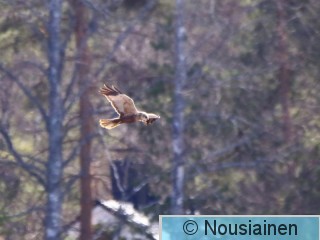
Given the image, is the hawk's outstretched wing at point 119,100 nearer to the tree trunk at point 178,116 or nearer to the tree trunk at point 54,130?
the tree trunk at point 54,130

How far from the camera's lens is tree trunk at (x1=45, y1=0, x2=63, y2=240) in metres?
18.2

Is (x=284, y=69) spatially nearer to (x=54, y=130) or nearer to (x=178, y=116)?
(x=178, y=116)

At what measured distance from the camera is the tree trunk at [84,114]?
1897 cm

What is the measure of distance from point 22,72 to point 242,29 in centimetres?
367

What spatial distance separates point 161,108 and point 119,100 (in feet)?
33.1

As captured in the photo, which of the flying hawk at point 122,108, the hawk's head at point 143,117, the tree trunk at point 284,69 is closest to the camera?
the hawk's head at point 143,117

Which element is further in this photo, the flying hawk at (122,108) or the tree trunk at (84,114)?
the tree trunk at (84,114)

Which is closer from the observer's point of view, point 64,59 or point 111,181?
point 64,59

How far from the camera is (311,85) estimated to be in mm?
20281

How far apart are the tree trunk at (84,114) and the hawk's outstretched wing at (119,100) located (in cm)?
975

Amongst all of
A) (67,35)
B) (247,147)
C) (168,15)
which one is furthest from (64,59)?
(247,147)

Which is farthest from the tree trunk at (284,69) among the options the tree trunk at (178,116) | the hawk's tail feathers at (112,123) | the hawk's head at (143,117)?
the hawk's head at (143,117)

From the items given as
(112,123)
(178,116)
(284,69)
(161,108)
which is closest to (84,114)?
(161,108)

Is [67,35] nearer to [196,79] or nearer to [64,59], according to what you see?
[64,59]
